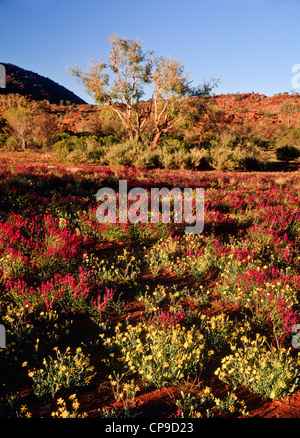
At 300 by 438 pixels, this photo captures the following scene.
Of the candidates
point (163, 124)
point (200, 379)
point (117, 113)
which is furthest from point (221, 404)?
point (117, 113)

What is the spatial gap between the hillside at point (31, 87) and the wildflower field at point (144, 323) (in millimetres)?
76096

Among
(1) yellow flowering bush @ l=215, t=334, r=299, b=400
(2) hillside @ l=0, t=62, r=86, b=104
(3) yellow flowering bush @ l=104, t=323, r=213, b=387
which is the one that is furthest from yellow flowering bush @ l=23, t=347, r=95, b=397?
(2) hillside @ l=0, t=62, r=86, b=104

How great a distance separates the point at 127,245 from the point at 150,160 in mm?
13431

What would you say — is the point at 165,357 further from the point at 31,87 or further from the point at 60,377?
the point at 31,87

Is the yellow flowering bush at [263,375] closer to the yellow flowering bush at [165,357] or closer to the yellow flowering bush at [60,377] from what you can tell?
the yellow flowering bush at [165,357]

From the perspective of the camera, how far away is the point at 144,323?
341 cm

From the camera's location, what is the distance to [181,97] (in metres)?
25.2

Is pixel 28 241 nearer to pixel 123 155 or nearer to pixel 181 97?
pixel 123 155

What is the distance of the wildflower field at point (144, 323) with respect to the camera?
2.61 metres

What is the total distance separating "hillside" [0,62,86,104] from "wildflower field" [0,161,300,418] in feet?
250

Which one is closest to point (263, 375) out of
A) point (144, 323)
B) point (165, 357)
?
point (165, 357)

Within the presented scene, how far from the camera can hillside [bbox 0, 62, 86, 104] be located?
74.0 meters

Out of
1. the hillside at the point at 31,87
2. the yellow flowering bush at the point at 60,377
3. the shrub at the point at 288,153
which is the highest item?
the hillside at the point at 31,87

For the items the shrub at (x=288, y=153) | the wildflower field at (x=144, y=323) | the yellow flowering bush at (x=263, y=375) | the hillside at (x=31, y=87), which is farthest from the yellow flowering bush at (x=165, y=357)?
the hillside at (x=31, y=87)
